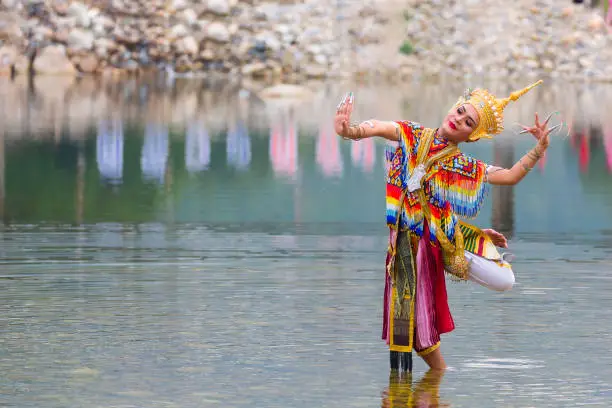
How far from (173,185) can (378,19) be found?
28.1 metres

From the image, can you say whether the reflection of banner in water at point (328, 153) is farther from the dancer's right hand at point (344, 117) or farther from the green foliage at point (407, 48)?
the green foliage at point (407, 48)

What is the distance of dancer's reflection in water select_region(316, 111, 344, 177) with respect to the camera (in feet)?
74.1

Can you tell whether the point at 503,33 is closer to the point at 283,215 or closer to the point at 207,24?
the point at 207,24

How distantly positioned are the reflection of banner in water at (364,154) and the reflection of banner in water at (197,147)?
5.69ft

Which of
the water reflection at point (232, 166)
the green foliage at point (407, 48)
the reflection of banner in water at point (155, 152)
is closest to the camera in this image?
the water reflection at point (232, 166)

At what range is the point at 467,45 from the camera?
159ft

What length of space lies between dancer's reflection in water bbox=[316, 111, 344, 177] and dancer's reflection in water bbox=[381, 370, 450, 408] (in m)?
12.5

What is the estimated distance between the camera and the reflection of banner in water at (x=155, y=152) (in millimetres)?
21859

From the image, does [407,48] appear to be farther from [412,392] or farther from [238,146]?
[412,392]

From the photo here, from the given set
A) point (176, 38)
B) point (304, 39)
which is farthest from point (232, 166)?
point (304, 39)

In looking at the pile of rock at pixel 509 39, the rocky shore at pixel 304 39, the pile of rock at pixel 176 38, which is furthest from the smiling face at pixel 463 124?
the pile of rock at pixel 509 39

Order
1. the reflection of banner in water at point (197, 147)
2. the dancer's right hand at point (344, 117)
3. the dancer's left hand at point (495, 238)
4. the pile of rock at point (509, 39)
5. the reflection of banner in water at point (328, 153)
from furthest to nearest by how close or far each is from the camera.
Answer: the pile of rock at point (509, 39) < the reflection of banner in water at point (197, 147) < the reflection of banner in water at point (328, 153) < the dancer's left hand at point (495, 238) < the dancer's right hand at point (344, 117)

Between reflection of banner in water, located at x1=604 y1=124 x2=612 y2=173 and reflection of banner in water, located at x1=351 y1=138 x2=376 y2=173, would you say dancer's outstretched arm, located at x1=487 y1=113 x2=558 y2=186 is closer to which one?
reflection of banner in water, located at x1=351 y1=138 x2=376 y2=173

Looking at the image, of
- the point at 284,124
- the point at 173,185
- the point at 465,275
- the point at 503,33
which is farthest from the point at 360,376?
the point at 503,33
